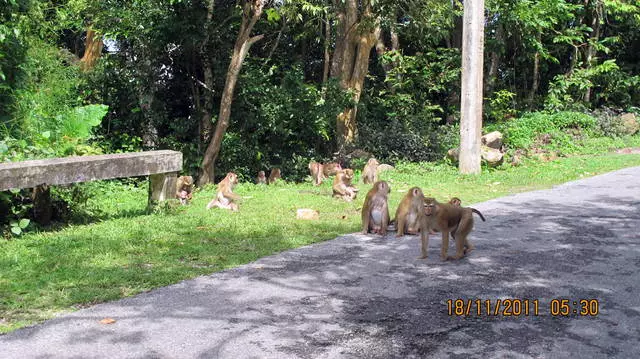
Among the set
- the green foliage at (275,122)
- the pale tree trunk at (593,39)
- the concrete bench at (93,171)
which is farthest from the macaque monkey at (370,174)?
the pale tree trunk at (593,39)

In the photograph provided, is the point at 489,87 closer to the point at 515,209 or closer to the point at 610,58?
the point at 610,58

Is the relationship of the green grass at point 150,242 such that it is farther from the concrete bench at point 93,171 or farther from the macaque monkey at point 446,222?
the macaque monkey at point 446,222

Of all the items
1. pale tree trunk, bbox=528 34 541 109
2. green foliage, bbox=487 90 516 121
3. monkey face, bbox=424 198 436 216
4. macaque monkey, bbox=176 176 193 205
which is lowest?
macaque monkey, bbox=176 176 193 205

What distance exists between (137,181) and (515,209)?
26.4 ft

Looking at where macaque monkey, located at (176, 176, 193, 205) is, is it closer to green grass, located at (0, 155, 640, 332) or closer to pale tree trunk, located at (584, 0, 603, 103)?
green grass, located at (0, 155, 640, 332)

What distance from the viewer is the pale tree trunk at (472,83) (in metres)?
13.8

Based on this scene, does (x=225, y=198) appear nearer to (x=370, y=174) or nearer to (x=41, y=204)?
(x=41, y=204)

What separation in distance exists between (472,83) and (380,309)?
9929 mm

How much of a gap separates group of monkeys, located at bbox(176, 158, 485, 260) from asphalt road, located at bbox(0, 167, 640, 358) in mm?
254

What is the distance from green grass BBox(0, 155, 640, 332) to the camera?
5.35 meters

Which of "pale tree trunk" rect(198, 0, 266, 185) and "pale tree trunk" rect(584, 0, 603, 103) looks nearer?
"pale tree trunk" rect(198, 0, 266, 185)

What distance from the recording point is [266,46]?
1783cm

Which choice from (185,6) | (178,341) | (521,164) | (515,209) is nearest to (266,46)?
(185,6)

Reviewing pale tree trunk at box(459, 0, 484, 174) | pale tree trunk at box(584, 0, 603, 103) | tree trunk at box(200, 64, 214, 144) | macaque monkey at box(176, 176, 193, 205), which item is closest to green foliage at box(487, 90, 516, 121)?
pale tree trunk at box(584, 0, 603, 103)
